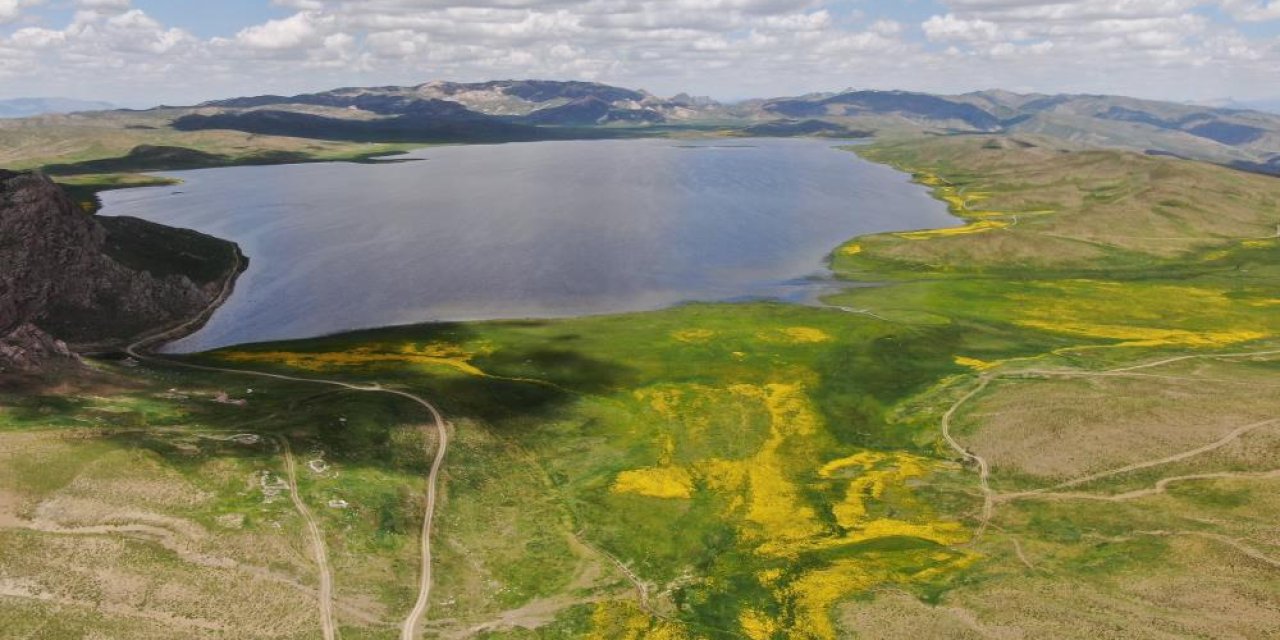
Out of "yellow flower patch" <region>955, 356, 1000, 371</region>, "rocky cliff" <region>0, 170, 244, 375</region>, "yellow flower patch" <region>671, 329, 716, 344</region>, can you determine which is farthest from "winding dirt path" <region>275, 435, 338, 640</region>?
"yellow flower patch" <region>955, 356, 1000, 371</region>

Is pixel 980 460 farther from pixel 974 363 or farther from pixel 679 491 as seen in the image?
pixel 974 363

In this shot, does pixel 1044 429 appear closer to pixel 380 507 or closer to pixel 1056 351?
pixel 1056 351

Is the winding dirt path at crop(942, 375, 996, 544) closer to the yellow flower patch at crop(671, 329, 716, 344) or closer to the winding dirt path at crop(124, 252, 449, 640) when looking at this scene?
the yellow flower patch at crop(671, 329, 716, 344)

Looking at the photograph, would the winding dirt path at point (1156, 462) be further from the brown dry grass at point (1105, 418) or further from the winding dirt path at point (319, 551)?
the winding dirt path at point (319, 551)

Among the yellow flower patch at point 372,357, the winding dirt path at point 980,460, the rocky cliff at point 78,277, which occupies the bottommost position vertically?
the winding dirt path at point 980,460

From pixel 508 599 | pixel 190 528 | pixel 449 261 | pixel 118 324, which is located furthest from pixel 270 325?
pixel 508 599

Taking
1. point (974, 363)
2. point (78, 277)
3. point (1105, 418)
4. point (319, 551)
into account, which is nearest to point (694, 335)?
point (974, 363)

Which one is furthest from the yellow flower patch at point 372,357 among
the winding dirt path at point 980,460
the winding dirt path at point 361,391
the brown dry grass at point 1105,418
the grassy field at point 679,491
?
the brown dry grass at point 1105,418
